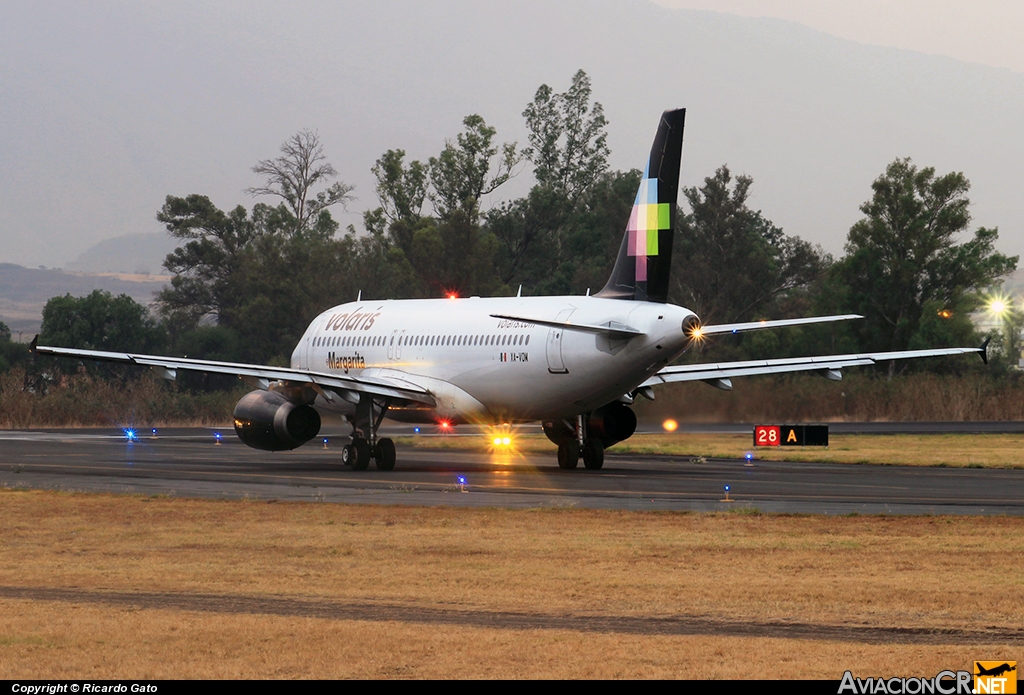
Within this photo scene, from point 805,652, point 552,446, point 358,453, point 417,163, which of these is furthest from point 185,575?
point 417,163

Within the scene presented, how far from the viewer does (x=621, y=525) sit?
2078 cm

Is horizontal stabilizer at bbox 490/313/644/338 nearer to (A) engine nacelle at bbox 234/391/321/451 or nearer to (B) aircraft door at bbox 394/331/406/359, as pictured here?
(A) engine nacelle at bbox 234/391/321/451

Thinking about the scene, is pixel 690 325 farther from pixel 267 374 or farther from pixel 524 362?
pixel 267 374

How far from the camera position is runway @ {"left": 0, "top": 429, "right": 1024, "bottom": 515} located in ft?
79.5

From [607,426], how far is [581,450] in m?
0.96

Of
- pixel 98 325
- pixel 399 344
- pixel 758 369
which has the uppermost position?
pixel 98 325

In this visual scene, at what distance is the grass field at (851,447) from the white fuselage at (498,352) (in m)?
5.97

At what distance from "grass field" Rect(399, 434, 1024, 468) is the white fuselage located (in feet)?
19.6

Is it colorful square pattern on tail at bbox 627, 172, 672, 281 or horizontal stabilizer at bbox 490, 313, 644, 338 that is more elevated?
colorful square pattern on tail at bbox 627, 172, 672, 281

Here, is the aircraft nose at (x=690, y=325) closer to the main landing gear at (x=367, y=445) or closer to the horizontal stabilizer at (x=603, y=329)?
the horizontal stabilizer at (x=603, y=329)

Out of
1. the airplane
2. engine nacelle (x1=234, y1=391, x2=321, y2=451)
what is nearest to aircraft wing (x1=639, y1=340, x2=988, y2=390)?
the airplane

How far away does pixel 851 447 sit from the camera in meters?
41.8

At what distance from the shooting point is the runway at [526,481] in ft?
79.5

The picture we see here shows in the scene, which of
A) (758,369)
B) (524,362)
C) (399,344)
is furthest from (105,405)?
(758,369)
